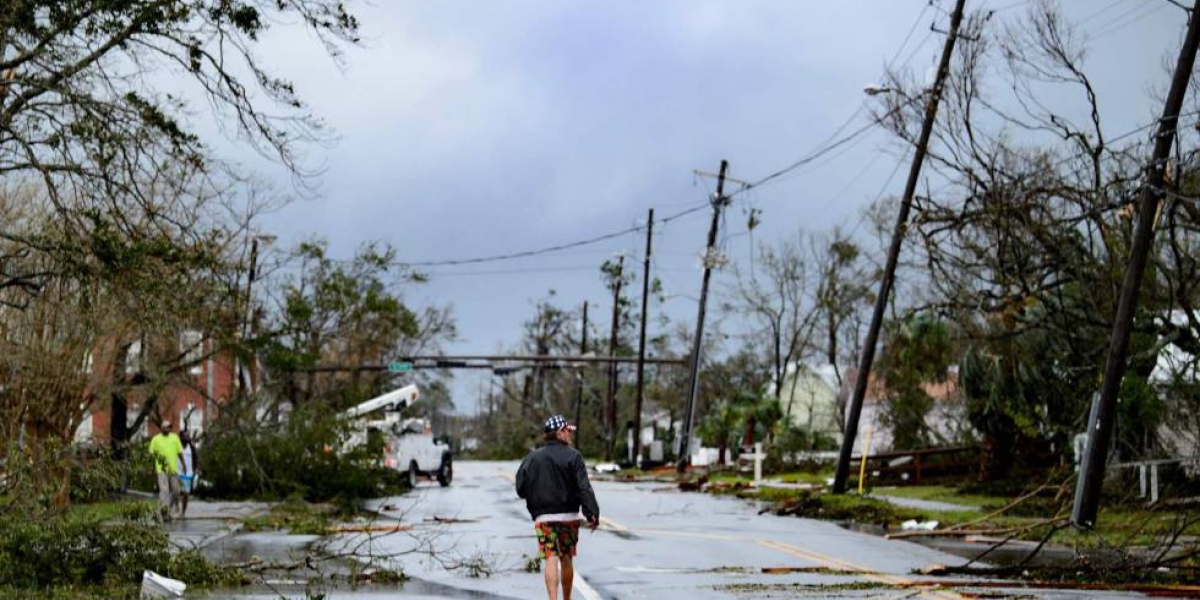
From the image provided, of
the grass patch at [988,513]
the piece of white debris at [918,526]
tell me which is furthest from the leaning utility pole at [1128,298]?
the piece of white debris at [918,526]

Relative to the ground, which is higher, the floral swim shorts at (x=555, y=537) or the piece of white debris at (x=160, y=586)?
the floral swim shorts at (x=555, y=537)

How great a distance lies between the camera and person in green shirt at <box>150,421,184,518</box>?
27000 millimetres

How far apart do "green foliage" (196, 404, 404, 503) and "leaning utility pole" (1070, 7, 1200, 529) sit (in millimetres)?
17688

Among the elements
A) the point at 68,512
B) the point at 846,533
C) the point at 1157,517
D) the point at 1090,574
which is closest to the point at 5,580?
the point at 68,512

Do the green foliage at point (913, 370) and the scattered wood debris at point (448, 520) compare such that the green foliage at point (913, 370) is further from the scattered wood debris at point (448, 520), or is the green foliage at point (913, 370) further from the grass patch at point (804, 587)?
the grass patch at point (804, 587)

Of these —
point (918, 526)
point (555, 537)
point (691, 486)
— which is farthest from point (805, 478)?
point (555, 537)

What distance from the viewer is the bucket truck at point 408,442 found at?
143ft

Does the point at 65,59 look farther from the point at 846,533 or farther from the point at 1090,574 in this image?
the point at 846,533

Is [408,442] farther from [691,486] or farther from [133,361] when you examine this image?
[133,361]

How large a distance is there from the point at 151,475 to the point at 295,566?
18.3 metres

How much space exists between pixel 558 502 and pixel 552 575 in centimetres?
60

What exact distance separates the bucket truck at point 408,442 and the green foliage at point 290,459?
3194 mm

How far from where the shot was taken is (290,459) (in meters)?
34.7

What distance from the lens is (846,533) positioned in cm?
2620
